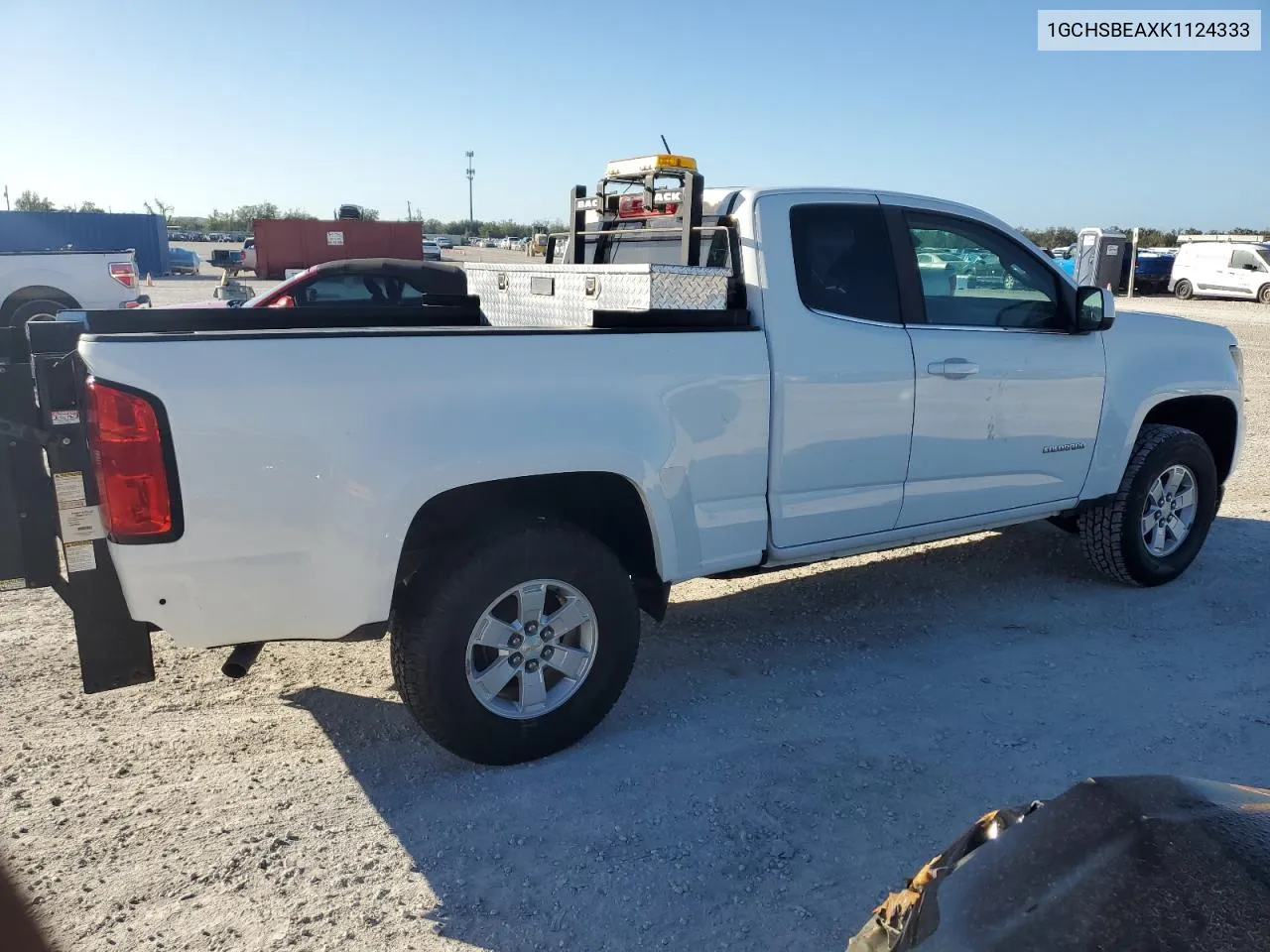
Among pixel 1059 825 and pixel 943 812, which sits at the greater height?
pixel 1059 825

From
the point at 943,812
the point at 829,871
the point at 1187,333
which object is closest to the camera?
the point at 829,871

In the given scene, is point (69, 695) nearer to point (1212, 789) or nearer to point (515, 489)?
point (515, 489)

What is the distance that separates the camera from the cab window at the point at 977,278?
459 centimetres

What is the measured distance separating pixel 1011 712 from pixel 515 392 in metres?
2.38

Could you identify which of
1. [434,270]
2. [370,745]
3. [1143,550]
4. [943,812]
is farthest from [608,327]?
[434,270]

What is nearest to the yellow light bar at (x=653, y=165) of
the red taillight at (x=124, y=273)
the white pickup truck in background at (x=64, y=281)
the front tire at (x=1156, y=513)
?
the front tire at (x=1156, y=513)

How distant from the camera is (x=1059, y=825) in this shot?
1779 millimetres

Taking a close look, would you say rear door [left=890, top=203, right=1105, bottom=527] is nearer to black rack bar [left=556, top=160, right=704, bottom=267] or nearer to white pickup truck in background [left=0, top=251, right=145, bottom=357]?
black rack bar [left=556, top=160, right=704, bottom=267]

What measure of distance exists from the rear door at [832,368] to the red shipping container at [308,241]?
3018cm

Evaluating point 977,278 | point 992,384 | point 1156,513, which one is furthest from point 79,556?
point 1156,513

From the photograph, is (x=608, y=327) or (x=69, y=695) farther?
(x=69, y=695)

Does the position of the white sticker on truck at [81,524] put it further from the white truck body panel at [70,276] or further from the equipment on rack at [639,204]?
the white truck body panel at [70,276]

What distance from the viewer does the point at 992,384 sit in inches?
182

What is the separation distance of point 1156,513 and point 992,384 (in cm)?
162
